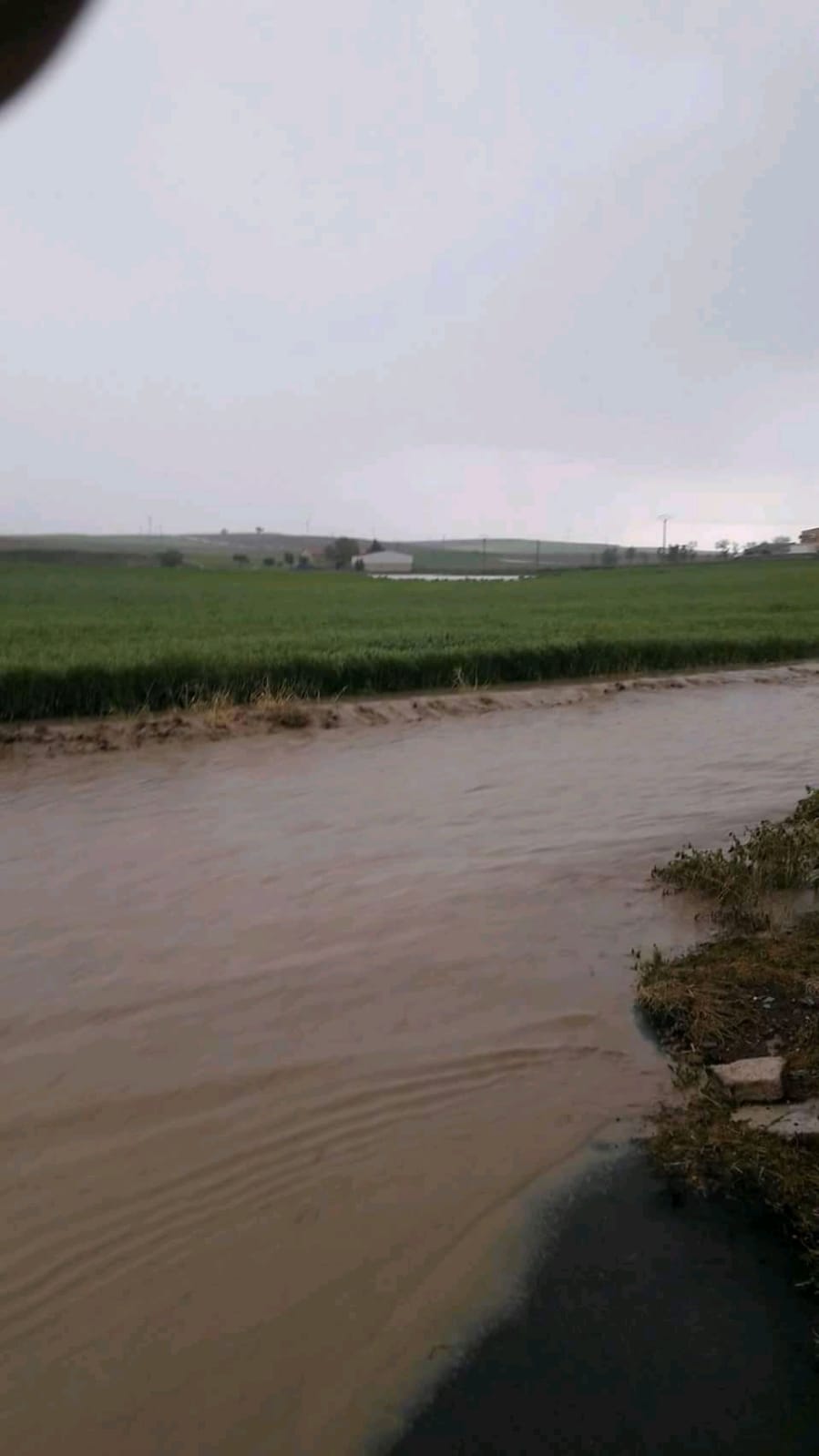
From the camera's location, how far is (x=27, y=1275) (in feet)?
10.2

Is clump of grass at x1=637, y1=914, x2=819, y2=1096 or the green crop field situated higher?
the green crop field

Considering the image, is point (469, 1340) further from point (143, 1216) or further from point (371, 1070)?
point (371, 1070)

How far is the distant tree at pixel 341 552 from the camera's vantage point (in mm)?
86188

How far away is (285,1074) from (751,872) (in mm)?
3156

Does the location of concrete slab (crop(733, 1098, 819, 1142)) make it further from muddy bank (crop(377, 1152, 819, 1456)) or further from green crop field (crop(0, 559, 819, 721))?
green crop field (crop(0, 559, 819, 721))

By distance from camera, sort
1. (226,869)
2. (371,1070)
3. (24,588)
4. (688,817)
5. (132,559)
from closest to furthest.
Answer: (371,1070)
(226,869)
(688,817)
(24,588)
(132,559)

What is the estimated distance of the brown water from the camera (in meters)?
2.81

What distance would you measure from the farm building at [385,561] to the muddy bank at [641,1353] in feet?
273

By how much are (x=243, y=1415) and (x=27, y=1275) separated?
86 centimetres

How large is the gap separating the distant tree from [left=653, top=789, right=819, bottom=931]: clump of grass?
3123 inches

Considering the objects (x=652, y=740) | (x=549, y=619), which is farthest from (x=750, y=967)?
(x=549, y=619)

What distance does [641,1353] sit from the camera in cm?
273

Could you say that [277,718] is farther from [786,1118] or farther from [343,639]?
[786,1118]

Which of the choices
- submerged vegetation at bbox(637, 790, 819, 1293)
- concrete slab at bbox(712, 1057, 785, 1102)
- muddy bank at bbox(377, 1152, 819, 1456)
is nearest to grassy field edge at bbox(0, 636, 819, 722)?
submerged vegetation at bbox(637, 790, 819, 1293)
